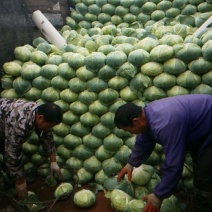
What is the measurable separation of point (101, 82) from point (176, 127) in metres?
1.86

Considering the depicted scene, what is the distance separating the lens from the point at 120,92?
14.5 ft

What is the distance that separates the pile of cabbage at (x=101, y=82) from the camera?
13.4ft

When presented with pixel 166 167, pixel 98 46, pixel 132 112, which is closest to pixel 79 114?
pixel 98 46

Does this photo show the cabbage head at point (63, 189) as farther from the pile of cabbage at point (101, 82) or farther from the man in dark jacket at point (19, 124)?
the man in dark jacket at point (19, 124)

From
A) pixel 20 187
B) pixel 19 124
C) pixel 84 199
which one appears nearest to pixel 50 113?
pixel 19 124

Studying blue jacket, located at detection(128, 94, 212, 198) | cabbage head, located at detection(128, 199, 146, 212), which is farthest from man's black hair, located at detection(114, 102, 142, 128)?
cabbage head, located at detection(128, 199, 146, 212)

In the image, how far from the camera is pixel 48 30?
5.93 metres

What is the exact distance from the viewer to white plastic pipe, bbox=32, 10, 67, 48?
5.83 m

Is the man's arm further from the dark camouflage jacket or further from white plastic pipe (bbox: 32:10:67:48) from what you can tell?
white plastic pipe (bbox: 32:10:67:48)

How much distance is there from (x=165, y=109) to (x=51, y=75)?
2415mm

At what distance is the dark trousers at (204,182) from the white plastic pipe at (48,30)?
372cm

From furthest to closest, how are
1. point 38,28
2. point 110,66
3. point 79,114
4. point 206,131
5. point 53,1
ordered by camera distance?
1. point 53,1
2. point 38,28
3. point 79,114
4. point 110,66
5. point 206,131

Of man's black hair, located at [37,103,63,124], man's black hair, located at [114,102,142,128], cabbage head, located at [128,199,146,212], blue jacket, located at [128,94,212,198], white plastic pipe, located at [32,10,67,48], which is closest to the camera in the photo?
blue jacket, located at [128,94,212,198]

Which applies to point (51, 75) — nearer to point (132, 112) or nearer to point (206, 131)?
point (132, 112)
